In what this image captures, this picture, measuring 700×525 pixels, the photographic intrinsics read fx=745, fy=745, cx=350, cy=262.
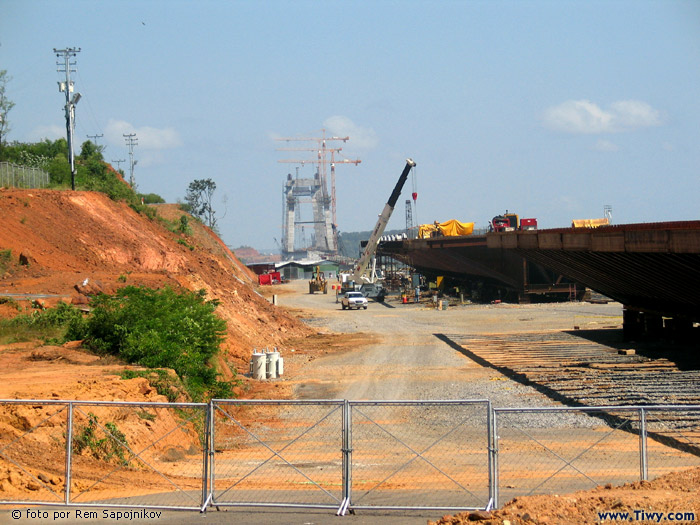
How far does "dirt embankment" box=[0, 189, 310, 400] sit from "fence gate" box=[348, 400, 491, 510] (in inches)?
331

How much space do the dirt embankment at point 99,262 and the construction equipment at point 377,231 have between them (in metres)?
24.0

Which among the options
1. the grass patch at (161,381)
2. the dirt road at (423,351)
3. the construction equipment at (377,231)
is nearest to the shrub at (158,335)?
the grass patch at (161,381)

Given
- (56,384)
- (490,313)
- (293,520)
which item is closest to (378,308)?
(490,313)

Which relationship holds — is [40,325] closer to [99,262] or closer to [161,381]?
[161,381]

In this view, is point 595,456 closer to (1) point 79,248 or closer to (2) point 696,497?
(2) point 696,497

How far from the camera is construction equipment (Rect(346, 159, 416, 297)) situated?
69.4 meters

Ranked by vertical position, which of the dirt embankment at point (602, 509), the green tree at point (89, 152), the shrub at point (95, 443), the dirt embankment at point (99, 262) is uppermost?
the green tree at point (89, 152)

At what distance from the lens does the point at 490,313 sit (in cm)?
5622

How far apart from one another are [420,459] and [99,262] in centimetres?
2797

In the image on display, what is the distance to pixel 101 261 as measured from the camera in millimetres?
39031

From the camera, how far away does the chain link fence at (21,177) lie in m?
46.9

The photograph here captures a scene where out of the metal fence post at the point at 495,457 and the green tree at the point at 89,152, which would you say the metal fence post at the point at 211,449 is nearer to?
the metal fence post at the point at 495,457

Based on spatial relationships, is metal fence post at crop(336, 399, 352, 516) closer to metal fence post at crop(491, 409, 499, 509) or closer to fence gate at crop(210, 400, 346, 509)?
fence gate at crop(210, 400, 346, 509)

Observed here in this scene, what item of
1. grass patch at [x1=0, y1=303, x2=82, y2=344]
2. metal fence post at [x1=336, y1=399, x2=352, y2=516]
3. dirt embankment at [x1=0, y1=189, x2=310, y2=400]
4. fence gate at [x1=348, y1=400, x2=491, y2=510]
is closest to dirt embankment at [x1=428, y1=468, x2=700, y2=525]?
fence gate at [x1=348, y1=400, x2=491, y2=510]
